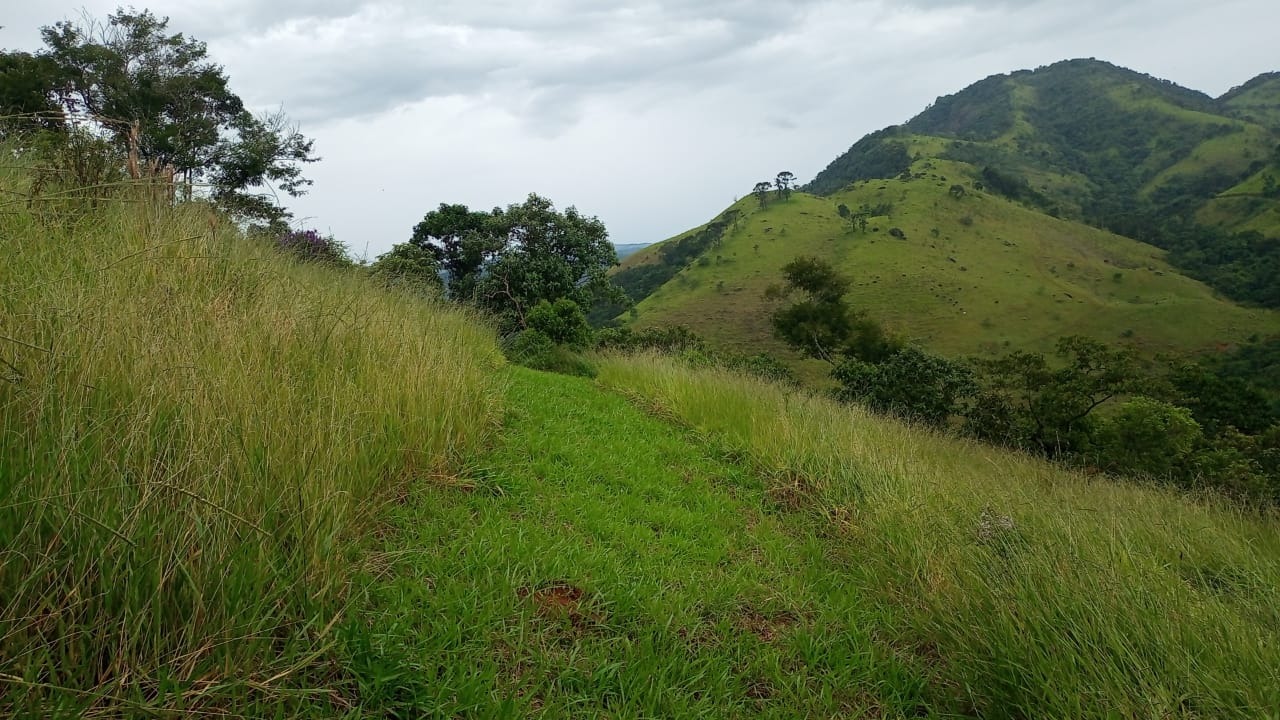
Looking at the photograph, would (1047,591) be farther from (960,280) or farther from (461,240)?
(960,280)

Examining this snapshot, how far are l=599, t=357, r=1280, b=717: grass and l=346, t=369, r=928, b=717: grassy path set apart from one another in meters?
0.25

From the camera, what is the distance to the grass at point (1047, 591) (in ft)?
6.44

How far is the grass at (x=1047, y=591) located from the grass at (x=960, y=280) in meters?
34.9

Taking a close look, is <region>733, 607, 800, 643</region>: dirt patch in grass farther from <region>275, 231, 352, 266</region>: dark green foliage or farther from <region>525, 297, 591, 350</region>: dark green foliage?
<region>525, 297, 591, 350</region>: dark green foliage

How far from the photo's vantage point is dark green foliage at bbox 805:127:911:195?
11812 cm

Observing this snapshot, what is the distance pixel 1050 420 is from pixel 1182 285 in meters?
70.2

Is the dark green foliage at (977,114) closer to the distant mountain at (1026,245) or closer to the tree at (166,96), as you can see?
the distant mountain at (1026,245)

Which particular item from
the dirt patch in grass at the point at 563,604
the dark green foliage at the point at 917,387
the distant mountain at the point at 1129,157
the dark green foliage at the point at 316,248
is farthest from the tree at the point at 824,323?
the distant mountain at the point at 1129,157

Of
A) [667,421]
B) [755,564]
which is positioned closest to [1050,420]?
[667,421]

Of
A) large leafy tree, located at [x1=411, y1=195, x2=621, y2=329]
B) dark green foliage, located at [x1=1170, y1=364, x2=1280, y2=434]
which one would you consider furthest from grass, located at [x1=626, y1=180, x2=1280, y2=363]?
large leafy tree, located at [x1=411, y1=195, x2=621, y2=329]

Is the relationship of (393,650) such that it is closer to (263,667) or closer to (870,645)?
(263,667)

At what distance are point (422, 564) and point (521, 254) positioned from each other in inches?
711

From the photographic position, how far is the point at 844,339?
109ft

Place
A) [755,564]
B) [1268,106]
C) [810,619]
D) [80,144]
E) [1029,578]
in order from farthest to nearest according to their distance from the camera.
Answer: [1268,106]
[80,144]
[755,564]
[810,619]
[1029,578]
